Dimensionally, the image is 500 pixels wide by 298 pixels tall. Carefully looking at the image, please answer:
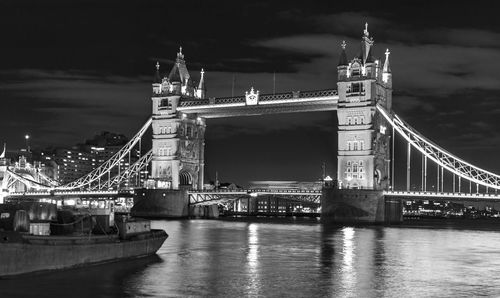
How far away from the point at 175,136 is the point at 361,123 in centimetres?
2666

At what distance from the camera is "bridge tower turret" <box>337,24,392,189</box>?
8638 centimetres

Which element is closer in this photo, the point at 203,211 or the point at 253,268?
the point at 253,268

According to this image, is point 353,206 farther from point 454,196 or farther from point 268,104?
point 268,104

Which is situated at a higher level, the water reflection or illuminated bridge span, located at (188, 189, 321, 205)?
illuminated bridge span, located at (188, 189, 321, 205)

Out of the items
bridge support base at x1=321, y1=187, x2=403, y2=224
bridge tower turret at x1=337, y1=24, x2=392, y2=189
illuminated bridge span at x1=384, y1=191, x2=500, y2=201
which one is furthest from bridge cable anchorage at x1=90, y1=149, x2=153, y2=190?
illuminated bridge span at x1=384, y1=191, x2=500, y2=201

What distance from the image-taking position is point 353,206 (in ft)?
272

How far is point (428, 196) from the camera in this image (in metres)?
80.9

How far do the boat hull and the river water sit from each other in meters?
0.43

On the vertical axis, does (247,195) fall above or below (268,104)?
below

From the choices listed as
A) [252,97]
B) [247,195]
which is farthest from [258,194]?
[252,97]

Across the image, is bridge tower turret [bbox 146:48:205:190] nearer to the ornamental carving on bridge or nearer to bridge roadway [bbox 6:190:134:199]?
bridge roadway [bbox 6:190:134:199]

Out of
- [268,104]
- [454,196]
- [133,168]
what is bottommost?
[454,196]

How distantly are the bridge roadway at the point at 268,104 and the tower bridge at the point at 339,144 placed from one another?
0.39 feet

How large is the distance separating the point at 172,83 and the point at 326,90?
80.0 feet
